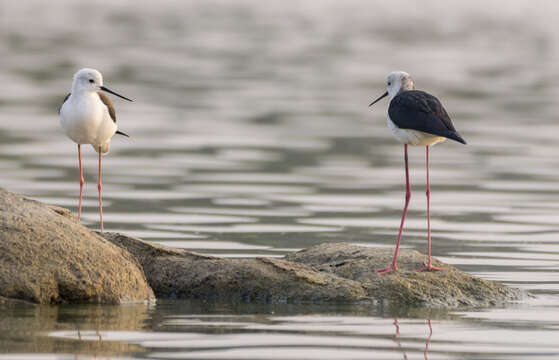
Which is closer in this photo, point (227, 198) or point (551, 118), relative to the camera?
point (227, 198)

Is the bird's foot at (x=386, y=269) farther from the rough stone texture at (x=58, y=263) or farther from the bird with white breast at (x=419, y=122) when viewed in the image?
the rough stone texture at (x=58, y=263)

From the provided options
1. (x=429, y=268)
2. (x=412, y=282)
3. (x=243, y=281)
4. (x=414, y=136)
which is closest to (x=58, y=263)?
(x=243, y=281)

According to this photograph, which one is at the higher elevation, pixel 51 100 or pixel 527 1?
pixel 527 1

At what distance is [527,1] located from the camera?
11438cm

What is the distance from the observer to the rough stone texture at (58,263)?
33.0ft

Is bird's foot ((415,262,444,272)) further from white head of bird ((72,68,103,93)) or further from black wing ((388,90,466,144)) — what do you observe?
white head of bird ((72,68,103,93))

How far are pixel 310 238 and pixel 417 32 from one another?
57277 mm

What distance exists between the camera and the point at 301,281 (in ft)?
35.5

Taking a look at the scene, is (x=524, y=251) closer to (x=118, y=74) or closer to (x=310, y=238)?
(x=310, y=238)

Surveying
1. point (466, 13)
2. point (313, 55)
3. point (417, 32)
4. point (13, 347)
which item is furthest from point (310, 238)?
point (466, 13)

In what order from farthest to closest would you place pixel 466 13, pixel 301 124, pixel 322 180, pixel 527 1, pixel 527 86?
1. pixel 527 1
2. pixel 466 13
3. pixel 527 86
4. pixel 301 124
5. pixel 322 180

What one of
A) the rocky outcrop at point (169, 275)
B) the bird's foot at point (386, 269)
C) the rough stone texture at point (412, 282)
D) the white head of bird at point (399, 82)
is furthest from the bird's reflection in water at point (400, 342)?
the white head of bird at point (399, 82)

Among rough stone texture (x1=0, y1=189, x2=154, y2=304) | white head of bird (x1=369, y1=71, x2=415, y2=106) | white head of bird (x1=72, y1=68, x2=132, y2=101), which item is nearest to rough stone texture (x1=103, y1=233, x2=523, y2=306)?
rough stone texture (x1=0, y1=189, x2=154, y2=304)

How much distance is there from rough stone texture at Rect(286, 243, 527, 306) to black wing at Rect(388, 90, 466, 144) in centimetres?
115
